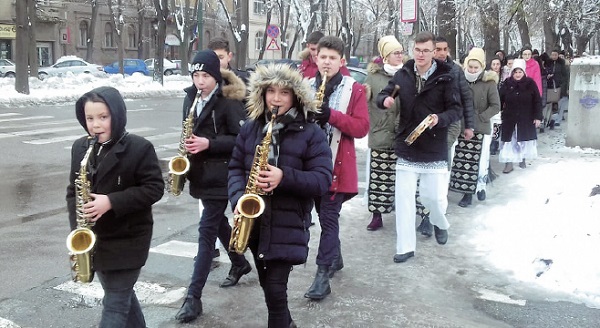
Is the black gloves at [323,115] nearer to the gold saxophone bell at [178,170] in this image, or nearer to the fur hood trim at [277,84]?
the fur hood trim at [277,84]

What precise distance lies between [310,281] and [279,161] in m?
1.98

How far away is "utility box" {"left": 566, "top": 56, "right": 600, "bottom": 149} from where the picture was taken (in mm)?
11852

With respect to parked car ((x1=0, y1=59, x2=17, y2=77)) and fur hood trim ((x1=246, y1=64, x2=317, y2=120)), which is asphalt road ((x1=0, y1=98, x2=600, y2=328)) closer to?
fur hood trim ((x1=246, y1=64, x2=317, y2=120))

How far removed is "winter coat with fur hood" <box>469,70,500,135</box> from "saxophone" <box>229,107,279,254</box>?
5.26 metres

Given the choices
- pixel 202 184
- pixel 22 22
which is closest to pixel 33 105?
pixel 22 22

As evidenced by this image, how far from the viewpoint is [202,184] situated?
464 centimetres

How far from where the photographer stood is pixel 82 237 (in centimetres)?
333

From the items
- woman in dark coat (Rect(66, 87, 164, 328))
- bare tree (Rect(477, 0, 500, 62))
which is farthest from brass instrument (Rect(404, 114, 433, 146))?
bare tree (Rect(477, 0, 500, 62))

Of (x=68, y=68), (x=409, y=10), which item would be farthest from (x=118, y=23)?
(x=409, y=10)

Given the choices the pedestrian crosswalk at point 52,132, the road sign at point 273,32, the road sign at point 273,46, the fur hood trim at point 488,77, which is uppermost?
the road sign at point 273,32

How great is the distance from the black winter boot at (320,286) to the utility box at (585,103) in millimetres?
8740

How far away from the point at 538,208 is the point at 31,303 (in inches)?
208

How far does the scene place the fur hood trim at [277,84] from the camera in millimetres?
3627

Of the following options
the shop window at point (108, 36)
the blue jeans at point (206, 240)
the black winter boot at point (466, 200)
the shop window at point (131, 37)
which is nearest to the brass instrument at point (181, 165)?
the blue jeans at point (206, 240)
